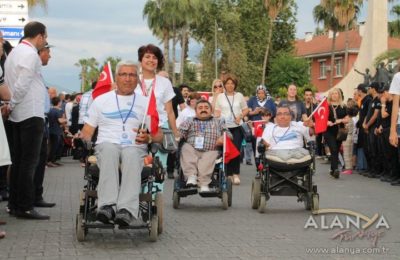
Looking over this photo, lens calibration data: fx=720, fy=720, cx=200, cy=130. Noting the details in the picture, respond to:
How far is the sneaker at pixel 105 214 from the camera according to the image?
6.89 meters

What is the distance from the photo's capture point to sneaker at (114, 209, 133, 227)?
22.5 ft

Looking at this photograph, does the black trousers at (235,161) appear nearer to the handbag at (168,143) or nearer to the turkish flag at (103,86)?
the handbag at (168,143)

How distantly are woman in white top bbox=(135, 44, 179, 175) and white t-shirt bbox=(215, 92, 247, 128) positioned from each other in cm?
485

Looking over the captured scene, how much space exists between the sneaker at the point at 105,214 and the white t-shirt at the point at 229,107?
704cm

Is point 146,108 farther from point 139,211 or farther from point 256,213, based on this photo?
point 256,213

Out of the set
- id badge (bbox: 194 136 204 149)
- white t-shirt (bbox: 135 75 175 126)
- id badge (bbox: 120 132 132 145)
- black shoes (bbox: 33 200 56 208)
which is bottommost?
black shoes (bbox: 33 200 56 208)

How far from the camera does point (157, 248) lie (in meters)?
7.04

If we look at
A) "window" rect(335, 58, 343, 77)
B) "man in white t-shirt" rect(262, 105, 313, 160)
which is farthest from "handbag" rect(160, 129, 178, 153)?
"window" rect(335, 58, 343, 77)

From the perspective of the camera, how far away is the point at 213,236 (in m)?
7.79

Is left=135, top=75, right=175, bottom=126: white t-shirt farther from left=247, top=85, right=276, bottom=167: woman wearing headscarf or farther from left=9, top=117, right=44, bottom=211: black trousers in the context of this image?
left=247, top=85, right=276, bottom=167: woman wearing headscarf

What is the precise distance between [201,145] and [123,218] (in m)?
3.78

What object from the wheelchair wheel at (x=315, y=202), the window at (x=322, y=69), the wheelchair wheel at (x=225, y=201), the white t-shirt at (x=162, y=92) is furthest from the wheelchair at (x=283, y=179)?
the window at (x=322, y=69)

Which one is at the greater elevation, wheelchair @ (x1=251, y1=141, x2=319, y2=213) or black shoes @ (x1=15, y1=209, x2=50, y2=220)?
wheelchair @ (x1=251, y1=141, x2=319, y2=213)

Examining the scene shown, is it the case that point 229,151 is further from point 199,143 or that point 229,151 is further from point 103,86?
point 103,86
